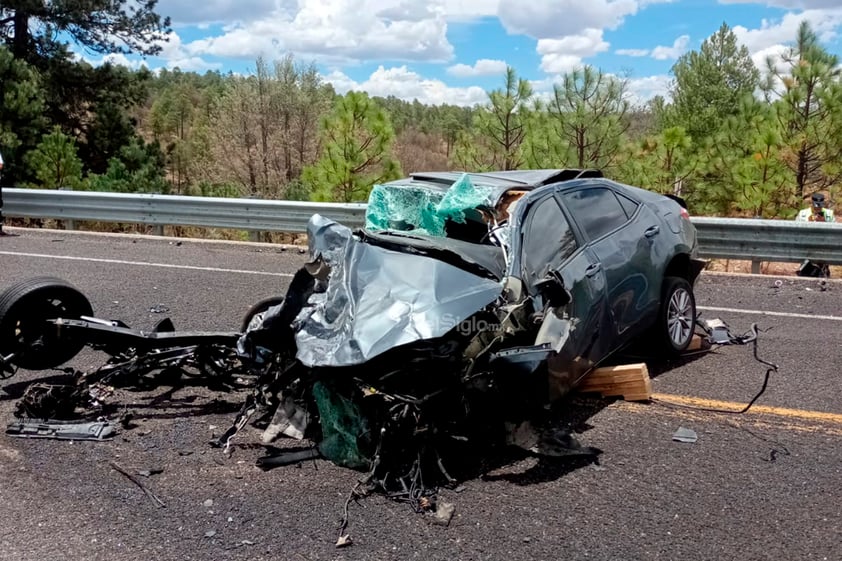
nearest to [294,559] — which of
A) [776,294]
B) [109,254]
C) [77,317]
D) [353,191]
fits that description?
[77,317]

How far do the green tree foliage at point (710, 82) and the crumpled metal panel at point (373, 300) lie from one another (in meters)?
23.0

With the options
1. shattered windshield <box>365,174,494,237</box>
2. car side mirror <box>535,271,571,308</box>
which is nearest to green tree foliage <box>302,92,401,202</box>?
shattered windshield <box>365,174,494,237</box>

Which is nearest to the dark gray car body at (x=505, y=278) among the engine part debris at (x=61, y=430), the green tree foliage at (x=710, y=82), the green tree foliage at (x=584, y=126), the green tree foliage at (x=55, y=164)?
the engine part debris at (x=61, y=430)

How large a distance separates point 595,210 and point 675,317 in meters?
1.23

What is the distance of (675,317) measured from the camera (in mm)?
6336

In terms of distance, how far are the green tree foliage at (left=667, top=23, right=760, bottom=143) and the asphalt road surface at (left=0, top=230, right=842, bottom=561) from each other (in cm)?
2149

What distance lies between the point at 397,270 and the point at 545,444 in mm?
1388

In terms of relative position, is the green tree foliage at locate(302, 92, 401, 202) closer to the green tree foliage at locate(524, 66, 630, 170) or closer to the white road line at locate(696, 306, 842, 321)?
the green tree foliage at locate(524, 66, 630, 170)

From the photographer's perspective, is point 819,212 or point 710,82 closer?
point 819,212

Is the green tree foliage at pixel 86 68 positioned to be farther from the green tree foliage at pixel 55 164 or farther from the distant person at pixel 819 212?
the distant person at pixel 819 212

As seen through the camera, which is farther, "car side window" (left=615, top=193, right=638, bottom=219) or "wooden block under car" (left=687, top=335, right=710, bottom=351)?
"wooden block under car" (left=687, top=335, right=710, bottom=351)

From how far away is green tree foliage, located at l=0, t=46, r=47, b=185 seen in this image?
19.8 meters

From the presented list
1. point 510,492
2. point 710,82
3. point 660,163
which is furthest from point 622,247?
point 710,82

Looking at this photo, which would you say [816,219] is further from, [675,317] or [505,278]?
[505,278]
